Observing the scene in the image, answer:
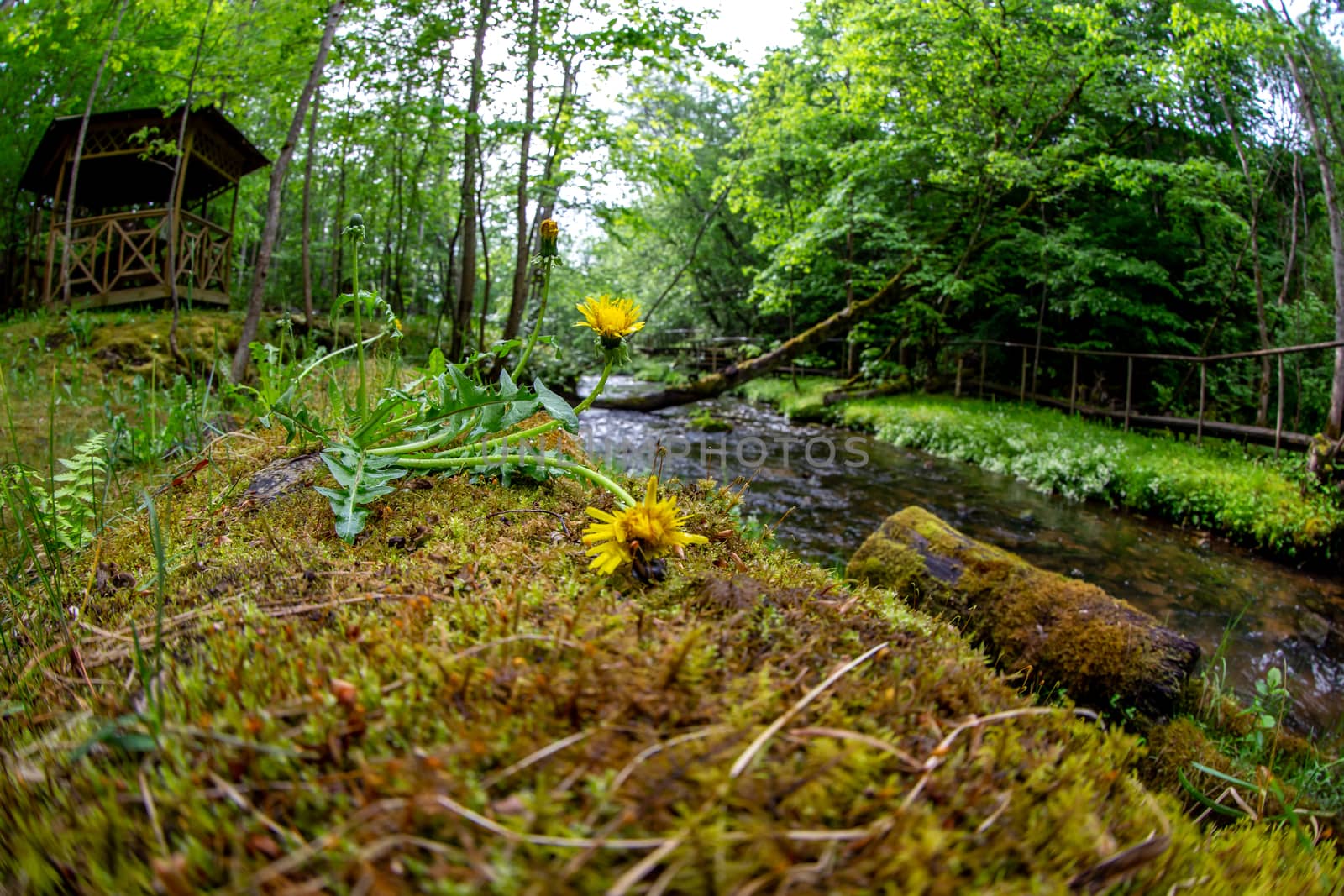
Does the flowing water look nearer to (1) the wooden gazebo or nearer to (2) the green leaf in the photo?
(2) the green leaf

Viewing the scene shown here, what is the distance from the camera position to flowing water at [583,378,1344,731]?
4.07 meters

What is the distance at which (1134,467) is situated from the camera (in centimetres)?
770

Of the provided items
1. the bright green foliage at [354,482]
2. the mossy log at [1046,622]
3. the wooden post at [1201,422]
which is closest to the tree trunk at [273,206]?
the bright green foliage at [354,482]

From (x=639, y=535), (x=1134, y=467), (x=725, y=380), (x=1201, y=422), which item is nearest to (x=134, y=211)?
(x=725, y=380)

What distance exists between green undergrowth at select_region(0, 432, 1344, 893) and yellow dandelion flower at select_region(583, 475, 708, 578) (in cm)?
7

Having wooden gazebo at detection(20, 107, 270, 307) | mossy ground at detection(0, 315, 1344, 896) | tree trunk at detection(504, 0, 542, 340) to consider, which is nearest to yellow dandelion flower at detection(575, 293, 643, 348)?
mossy ground at detection(0, 315, 1344, 896)

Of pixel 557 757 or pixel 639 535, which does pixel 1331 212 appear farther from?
pixel 557 757

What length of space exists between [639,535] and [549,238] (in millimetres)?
1066

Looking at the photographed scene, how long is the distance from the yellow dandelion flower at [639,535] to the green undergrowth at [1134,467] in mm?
7336

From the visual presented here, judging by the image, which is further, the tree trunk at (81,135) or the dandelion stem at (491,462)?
the tree trunk at (81,135)

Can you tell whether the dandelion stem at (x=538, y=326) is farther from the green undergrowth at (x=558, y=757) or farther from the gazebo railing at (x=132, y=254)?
the gazebo railing at (x=132, y=254)

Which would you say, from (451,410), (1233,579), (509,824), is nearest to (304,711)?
(509,824)

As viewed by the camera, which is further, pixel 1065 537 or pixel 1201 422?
pixel 1201 422

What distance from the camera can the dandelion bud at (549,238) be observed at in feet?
5.74
